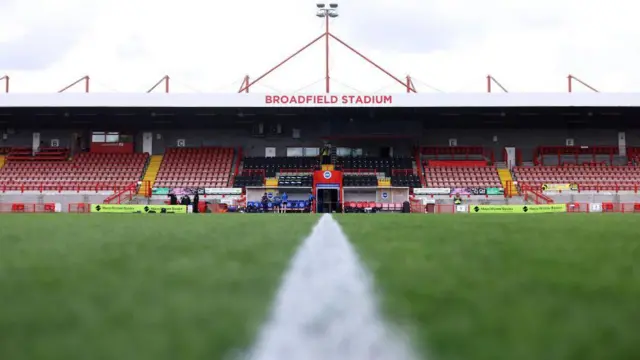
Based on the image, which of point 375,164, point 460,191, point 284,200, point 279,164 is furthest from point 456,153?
point 284,200

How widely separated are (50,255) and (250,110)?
26312 mm

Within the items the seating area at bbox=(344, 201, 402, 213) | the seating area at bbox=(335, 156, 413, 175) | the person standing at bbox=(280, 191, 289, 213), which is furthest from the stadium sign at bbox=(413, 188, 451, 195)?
the person standing at bbox=(280, 191, 289, 213)

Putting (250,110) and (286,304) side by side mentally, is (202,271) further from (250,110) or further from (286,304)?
(250,110)

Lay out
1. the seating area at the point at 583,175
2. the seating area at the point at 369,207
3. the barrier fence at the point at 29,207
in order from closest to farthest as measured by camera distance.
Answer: the barrier fence at the point at 29,207
the seating area at the point at 369,207
the seating area at the point at 583,175

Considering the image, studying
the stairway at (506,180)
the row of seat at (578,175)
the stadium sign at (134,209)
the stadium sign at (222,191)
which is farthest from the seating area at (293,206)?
the row of seat at (578,175)

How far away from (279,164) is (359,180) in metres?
4.88

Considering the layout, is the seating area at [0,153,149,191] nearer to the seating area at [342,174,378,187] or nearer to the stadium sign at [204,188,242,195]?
the stadium sign at [204,188,242,195]

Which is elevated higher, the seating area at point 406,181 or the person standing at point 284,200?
the seating area at point 406,181

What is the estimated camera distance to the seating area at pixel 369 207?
2647 cm

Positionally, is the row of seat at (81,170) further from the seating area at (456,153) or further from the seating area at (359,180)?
the seating area at (456,153)

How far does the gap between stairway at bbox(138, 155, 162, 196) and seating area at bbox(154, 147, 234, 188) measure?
240mm

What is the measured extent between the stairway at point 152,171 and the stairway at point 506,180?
18.6 metres

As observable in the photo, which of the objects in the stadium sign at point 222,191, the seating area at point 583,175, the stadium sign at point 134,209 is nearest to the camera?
the stadium sign at point 134,209

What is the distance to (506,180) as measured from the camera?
30.3 meters
